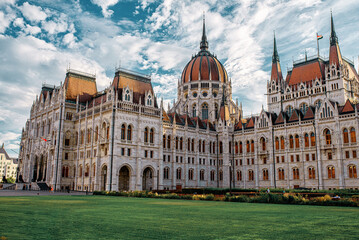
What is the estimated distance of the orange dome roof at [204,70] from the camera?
93188 millimetres

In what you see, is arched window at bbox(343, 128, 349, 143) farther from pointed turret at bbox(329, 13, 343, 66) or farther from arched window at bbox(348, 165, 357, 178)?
pointed turret at bbox(329, 13, 343, 66)

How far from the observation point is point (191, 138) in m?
72.1

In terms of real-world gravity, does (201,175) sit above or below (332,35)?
below

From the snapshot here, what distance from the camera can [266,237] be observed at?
1091cm

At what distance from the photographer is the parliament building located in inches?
2296

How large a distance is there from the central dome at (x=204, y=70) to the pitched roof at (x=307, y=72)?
1984 cm

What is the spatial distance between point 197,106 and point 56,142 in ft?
129

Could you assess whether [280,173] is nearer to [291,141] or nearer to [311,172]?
[311,172]

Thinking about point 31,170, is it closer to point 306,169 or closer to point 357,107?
point 306,169

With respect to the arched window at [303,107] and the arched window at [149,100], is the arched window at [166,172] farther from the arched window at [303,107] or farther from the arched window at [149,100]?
the arched window at [303,107]

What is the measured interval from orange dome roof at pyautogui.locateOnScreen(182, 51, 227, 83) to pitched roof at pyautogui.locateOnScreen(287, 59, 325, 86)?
19.8 m

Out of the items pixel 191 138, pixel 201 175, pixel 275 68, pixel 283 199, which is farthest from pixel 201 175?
pixel 283 199

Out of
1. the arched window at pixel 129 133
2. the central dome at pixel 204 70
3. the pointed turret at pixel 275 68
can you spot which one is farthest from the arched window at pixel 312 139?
the central dome at pixel 204 70

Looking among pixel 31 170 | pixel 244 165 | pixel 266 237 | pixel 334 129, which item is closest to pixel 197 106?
pixel 244 165
